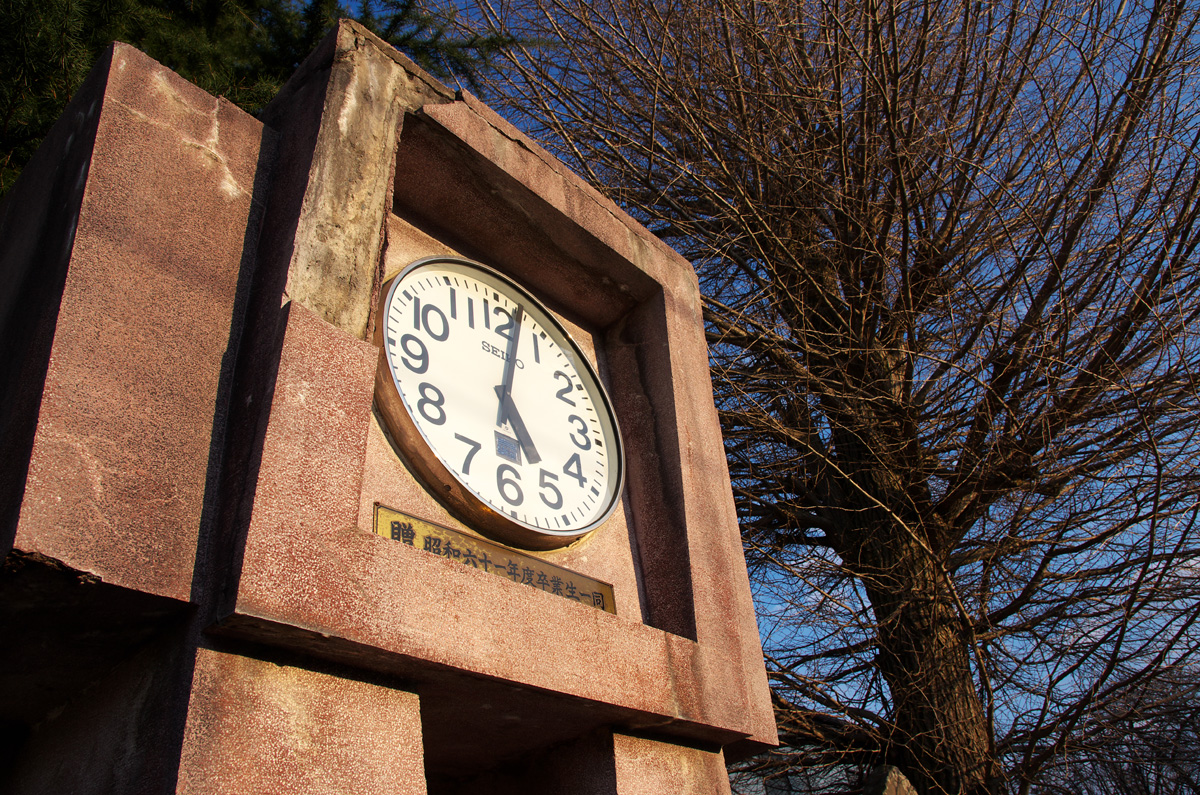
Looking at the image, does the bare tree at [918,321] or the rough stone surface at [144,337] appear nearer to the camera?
the rough stone surface at [144,337]

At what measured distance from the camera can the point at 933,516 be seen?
5.57 m

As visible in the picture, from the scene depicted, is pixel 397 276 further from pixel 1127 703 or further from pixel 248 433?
pixel 1127 703

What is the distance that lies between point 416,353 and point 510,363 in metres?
0.42

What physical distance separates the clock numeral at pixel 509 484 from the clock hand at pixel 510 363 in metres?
0.16

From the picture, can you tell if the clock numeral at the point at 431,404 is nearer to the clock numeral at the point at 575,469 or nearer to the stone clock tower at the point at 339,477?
the stone clock tower at the point at 339,477

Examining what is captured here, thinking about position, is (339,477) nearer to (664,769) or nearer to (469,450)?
(469,450)

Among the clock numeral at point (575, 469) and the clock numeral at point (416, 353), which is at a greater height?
the clock numeral at point (416, 353)

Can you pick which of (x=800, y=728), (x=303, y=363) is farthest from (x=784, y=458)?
(x=303, y=363)

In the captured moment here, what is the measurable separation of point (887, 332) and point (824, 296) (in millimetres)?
606

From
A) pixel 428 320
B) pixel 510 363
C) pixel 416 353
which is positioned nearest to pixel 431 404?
pixel 416 353

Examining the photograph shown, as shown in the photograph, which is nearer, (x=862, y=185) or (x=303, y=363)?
(x=303, y=363)

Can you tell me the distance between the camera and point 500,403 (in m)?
2.86

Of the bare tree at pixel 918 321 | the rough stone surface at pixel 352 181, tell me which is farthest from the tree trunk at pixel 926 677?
the rough stone surface at pixel 352 181

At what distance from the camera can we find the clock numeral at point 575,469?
296 centimetres
